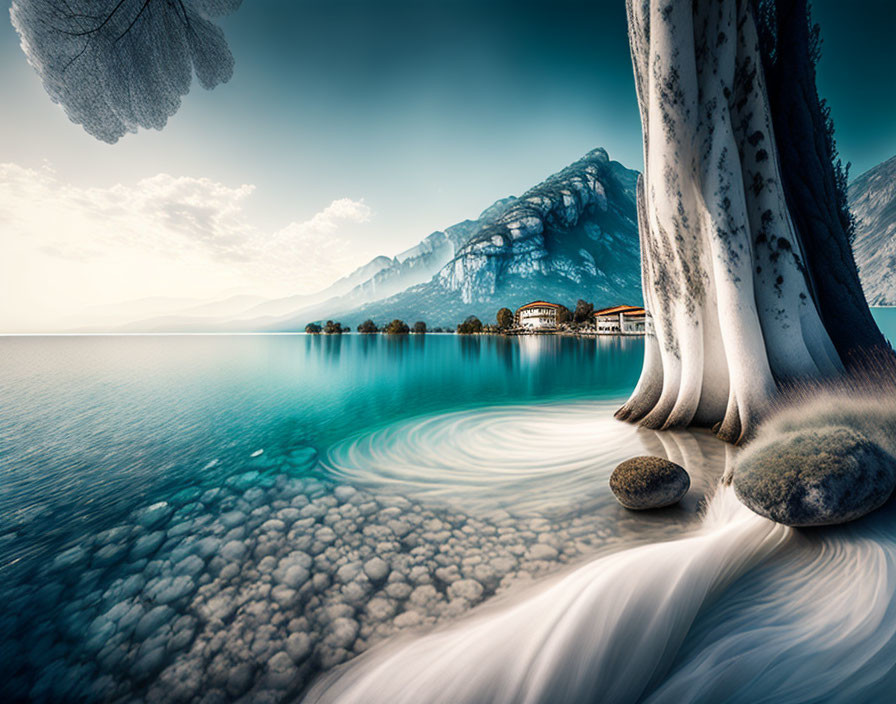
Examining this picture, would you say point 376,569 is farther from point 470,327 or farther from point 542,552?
point 470,327

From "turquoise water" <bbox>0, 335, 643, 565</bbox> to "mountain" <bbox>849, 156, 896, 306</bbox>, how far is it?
148329 mm

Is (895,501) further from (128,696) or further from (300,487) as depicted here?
(300,487)

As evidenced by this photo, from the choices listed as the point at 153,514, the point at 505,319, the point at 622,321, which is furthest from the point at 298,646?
the point at 505,319

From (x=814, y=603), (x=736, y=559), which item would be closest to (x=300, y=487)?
(x=736, y=559)

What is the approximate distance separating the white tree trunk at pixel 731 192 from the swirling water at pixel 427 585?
6.65ft

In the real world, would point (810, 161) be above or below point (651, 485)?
above

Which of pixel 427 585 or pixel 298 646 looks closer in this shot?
pixel 298 646

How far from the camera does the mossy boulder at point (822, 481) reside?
10.6 ft

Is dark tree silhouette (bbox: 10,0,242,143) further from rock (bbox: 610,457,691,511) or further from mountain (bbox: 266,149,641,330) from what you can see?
mountain (bbox: 266,149,641,330)

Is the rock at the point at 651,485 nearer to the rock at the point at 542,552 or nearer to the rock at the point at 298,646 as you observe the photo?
the rock at the point at 542,552

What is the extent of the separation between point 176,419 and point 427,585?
12024mm

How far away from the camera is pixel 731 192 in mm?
5941

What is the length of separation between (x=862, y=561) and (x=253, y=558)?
596cm

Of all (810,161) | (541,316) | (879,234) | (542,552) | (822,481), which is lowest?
(542,552)
